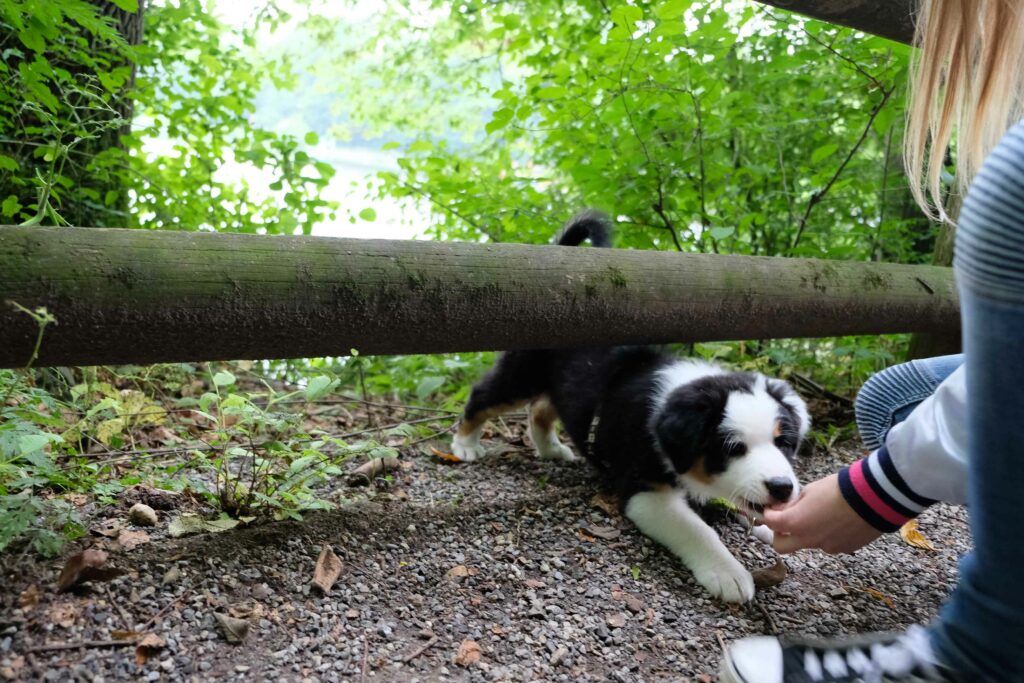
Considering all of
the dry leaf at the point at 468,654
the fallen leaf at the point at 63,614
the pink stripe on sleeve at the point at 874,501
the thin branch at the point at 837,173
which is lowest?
the dry leaf at the point at 468,654

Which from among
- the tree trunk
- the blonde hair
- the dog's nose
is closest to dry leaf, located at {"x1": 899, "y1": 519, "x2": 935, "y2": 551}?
the dog's nose

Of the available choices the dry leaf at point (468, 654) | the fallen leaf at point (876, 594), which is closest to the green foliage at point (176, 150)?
the dry leaf at point (468, 654)

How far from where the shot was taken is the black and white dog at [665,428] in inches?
79.9

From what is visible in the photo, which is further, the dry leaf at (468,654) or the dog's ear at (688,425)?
the dog's ear at (688,425)

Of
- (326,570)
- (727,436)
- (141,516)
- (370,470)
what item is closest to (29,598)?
(141,516)

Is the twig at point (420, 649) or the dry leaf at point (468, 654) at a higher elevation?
the dry leaf at point (468, 654)

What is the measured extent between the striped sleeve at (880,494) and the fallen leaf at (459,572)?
882mm

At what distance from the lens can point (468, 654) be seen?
4.86ft

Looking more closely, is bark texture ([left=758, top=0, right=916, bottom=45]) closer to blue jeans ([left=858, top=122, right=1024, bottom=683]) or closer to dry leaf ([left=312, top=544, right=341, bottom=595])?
blue jeans ([left=858, top=122, right=1024, bottom=683])

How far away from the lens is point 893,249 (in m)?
3.96

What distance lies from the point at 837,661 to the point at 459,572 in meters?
0.91

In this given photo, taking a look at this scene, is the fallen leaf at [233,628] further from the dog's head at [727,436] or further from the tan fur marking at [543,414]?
the tan fur marking at [543,414]

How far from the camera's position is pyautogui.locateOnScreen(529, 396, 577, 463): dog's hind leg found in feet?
9.56

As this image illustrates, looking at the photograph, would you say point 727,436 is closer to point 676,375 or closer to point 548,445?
point 676,375
